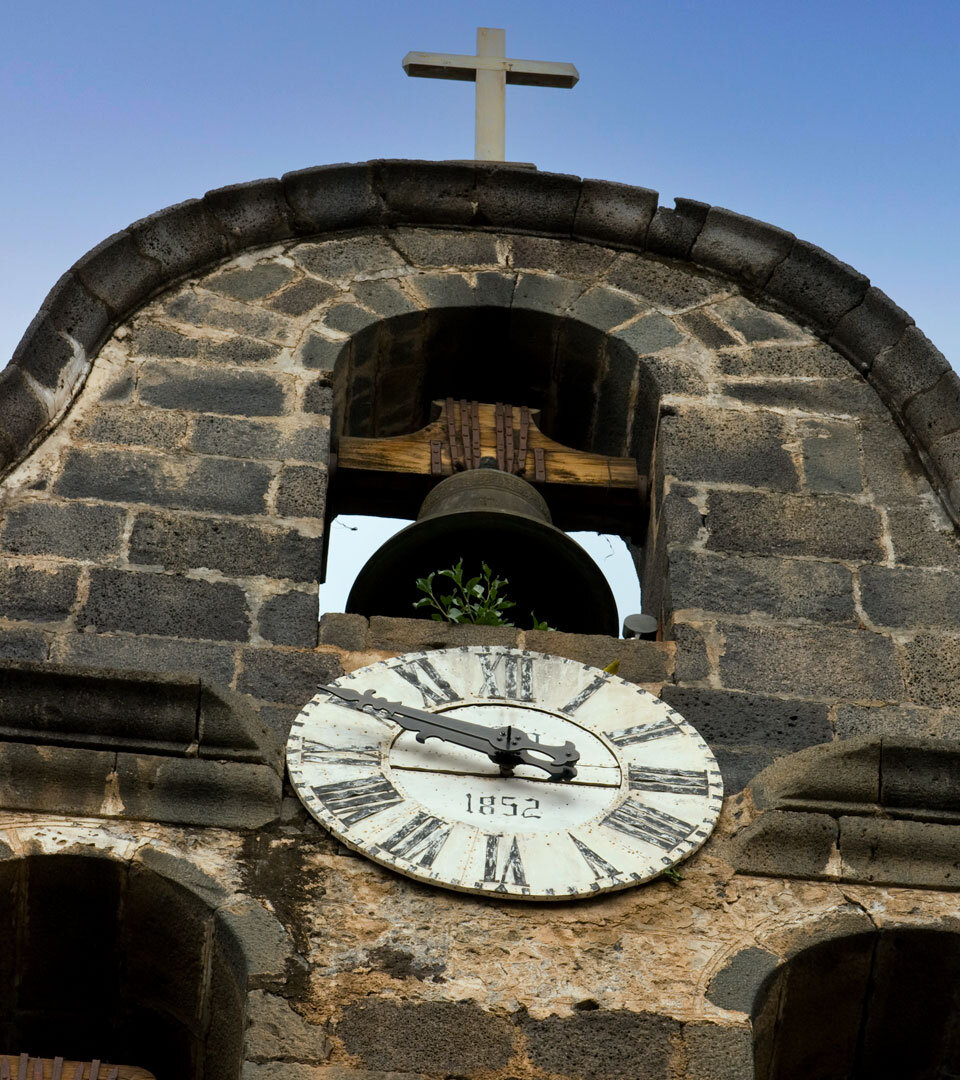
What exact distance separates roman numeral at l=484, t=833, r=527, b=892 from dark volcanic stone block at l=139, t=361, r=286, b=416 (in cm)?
213

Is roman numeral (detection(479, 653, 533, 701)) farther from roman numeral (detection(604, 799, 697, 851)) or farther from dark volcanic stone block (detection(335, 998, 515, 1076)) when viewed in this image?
dark volcanic stone block (detection(335, 998, 515, 1076))

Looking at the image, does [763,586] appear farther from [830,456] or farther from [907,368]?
[907,368]

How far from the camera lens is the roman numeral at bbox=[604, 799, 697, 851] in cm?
520

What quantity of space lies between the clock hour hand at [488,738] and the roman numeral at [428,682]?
0.11 m

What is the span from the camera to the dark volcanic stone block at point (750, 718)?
5793 millimetres

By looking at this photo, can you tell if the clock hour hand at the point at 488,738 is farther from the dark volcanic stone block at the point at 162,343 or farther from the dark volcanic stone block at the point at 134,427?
the dark volcanic stone block at the point at 162,343

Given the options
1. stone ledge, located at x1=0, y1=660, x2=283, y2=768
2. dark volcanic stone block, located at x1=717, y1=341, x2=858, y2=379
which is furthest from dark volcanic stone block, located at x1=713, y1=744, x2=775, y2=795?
dark volcanic stone block, located at x1=717, y1=341, x2=858, y2=379

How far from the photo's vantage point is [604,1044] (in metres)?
4.66

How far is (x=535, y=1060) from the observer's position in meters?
4.62

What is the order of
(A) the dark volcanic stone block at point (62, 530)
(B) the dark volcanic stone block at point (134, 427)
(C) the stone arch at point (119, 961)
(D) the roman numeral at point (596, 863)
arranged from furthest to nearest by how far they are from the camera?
1. (B) the dark volcanic stone block at point (134, 427)
2. (A) the dark volcanic stone block at point (62, 530)
3. (D) the roman numeral at point (596, 863)
4. (C) the stone arch at point (119, 961)

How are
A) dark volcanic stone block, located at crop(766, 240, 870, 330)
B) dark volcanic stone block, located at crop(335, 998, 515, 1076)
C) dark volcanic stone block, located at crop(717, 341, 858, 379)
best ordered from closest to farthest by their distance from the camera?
dark volcanic stone block, located at crop(335, 998, 515, 1076) → dark volcanic stone block, located at crop(717, 341, 858, 379) → dark volcanic stone block, located at crop(766, 240, 870, 330)

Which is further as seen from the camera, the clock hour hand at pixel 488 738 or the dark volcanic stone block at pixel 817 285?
the dark volcanic stone block at pixel 817 285

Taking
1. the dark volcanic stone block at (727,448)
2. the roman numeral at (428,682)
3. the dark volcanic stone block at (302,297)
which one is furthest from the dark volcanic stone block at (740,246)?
the roman numeral at (428,682)

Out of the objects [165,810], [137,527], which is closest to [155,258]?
[137,527]
